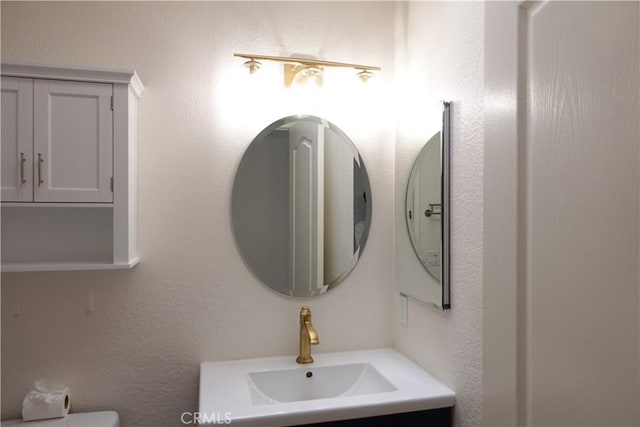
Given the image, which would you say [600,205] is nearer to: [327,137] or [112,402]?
[327,137]

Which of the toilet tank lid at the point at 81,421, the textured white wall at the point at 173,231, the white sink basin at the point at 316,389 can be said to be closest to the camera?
the white sink basin at the point at 316,389

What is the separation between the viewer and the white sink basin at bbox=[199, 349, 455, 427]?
134 centimetres

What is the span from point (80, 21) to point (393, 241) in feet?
5.08

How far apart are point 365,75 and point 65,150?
1.17m

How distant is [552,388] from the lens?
772mm

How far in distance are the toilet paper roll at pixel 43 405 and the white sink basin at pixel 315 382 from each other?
671mm

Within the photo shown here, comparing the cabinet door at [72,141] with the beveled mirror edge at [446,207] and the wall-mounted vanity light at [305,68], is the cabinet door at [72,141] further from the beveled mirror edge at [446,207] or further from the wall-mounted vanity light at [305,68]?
the beveled mirror edge at [446,207]

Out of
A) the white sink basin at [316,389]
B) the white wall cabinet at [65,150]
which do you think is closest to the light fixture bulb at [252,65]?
the white wall cabinet at [65,150]

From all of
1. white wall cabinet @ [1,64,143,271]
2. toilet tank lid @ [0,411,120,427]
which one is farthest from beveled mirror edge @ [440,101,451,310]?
toilet tank lid @ [0,411,120,427]

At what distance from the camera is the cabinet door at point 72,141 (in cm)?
150

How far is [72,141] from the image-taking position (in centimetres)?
153

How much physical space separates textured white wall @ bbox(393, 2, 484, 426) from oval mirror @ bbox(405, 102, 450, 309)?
0.03 m

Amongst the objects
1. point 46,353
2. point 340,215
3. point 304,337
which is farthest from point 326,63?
point 46,353

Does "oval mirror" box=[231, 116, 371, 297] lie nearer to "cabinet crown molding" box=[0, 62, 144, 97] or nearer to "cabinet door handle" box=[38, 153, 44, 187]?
"cabinet crown molding" box=[0, 62, 144, 97]
